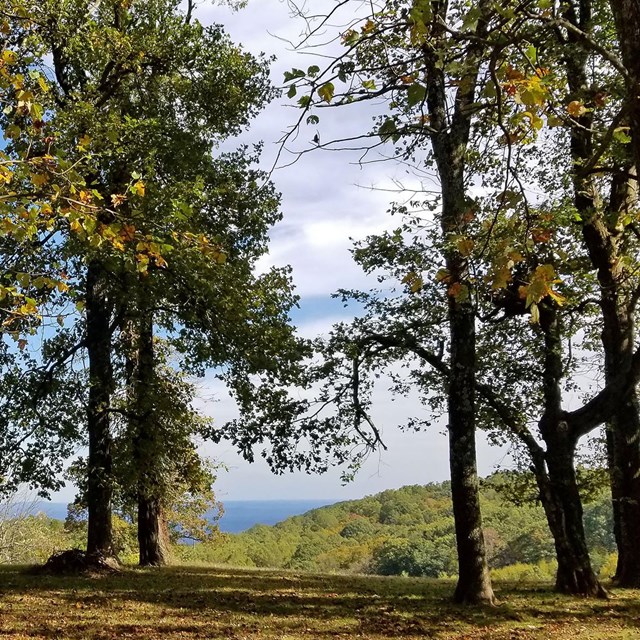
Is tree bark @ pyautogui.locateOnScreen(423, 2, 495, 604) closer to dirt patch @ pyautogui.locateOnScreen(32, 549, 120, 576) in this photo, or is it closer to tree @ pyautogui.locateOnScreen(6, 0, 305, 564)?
tree @ pyautogui.locateOnScreen(6, 0, 305, 564)

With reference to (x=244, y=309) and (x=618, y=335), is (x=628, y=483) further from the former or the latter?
(x=244, y=309)

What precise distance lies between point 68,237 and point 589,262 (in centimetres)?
1077

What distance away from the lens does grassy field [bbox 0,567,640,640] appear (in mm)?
7789

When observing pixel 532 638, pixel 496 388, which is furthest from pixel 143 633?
pixel 496 388

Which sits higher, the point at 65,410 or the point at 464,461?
the point at 65,410

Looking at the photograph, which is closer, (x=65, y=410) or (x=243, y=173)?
(x=65, y=410)

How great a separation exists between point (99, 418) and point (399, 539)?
63.2 m

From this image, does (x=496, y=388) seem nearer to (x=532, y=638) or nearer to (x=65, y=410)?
(x=532, y=638)

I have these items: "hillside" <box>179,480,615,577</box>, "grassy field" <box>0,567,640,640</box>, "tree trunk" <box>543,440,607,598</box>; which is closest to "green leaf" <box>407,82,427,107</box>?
"grassy field" <box>0,567,640,640</box>

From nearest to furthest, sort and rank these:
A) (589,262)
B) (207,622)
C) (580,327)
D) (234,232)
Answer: (207,622), (589,262), (580,327), (234,232)

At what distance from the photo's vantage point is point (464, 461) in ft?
32.0

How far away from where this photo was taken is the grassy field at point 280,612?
7.79m

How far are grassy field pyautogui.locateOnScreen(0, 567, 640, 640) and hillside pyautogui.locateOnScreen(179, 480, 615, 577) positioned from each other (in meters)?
16.8

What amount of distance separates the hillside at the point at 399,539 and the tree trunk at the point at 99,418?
14.7 meters
